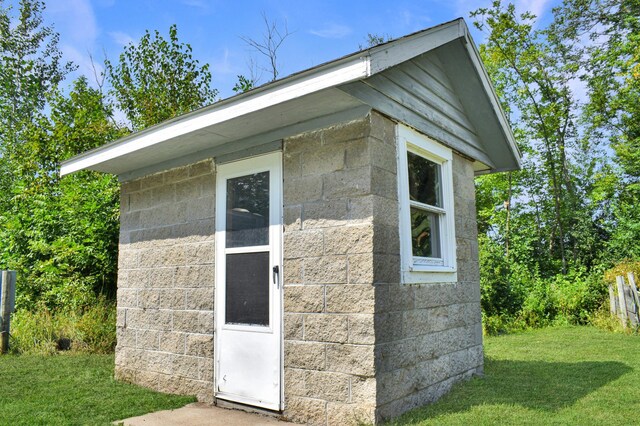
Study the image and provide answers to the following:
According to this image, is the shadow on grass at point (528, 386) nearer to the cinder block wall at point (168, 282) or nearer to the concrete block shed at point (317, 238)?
the concrete block shed at point (317, 238)

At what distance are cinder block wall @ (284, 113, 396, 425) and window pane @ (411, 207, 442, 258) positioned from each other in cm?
63

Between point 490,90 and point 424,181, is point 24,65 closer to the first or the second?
point 490,90

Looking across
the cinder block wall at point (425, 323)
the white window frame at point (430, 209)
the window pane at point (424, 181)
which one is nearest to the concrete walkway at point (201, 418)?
the cinder block wall at point (425, 323)

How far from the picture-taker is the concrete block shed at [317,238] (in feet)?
11.9

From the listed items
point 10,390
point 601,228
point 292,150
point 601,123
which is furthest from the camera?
point 601,123

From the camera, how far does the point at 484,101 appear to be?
17.7 ft

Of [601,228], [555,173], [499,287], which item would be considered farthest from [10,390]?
[555,173]

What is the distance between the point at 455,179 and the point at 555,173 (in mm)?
13494

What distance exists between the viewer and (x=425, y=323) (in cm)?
419

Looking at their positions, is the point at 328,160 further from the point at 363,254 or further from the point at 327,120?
the point at 363,254

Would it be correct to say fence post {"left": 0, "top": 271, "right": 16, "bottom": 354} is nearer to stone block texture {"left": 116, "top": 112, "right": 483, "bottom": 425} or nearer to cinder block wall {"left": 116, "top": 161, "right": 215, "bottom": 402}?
cinder block wall {"left": 116, "top": 161, "right": 215, "bottom": 402}

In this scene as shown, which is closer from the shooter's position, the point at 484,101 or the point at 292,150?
the point at 292,150

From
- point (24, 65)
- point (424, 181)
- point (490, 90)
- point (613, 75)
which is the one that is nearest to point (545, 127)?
point (613, 75)

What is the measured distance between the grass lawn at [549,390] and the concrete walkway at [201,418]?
123 centimetres
